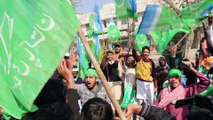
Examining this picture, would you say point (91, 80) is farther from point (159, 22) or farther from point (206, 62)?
point (159, 22)

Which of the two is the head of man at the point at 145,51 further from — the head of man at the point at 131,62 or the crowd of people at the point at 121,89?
the head of man at the point at 131,62

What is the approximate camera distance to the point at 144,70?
6.79 m

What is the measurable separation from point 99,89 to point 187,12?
2.40 m

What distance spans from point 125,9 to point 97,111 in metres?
5.38

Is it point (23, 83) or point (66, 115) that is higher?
point (23, 83)

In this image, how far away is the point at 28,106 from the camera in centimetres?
203

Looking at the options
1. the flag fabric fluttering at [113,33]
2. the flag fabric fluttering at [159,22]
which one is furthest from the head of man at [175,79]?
the flag fabric fluttering at [113,33]

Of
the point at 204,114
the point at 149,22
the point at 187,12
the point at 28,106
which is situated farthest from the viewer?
the point at 187,12

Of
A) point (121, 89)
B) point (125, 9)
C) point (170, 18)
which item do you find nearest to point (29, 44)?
point (170, 18)

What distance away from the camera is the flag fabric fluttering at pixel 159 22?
6070mm

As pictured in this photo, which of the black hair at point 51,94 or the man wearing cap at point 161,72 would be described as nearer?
the black hair at point 51,94

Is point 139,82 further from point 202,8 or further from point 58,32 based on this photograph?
point 58,32

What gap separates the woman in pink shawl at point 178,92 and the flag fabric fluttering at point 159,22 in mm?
1328

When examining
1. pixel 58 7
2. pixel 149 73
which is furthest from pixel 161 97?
pixel 58 7
